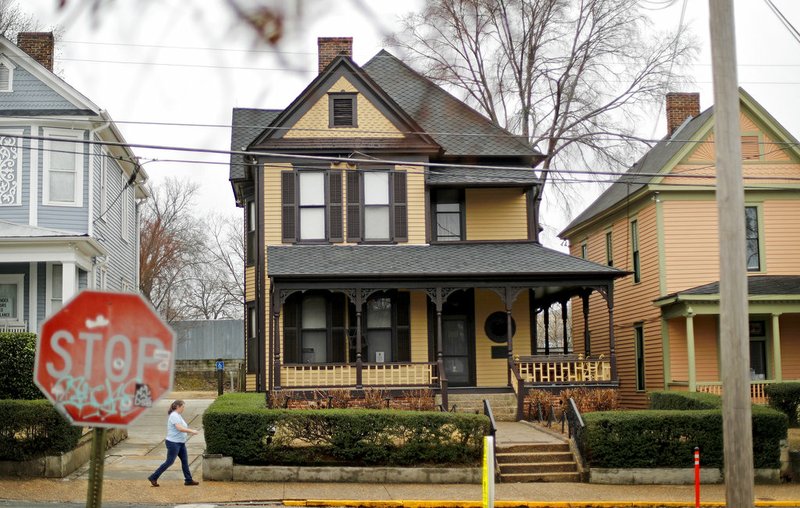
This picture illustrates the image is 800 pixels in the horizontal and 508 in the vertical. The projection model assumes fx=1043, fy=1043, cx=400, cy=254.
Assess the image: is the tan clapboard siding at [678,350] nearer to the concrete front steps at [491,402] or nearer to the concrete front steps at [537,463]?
the concrete front steps at [491,402]

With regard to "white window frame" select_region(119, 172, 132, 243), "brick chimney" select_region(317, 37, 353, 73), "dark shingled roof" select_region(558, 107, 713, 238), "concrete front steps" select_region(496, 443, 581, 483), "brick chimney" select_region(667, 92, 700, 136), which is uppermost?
"brick chimney" select_region(667, 92, 700, 136)

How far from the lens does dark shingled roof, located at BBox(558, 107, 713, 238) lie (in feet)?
99.1

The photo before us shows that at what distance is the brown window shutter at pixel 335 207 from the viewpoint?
Result: 27.8 metres

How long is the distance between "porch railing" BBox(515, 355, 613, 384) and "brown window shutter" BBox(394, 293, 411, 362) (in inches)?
124

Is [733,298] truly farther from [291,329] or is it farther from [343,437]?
[291,329]

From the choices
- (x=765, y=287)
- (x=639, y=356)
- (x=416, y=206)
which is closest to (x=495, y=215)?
(x=416, y=206)

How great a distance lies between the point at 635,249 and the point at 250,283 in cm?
1219

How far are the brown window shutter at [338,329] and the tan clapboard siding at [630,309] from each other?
31.4 ft

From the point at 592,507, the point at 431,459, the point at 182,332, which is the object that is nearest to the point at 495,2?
the point at 592,507

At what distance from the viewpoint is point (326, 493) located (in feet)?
58.8

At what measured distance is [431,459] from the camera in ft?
63.4

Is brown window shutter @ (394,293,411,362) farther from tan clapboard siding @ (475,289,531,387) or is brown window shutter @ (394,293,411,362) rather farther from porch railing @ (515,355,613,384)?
porch railing @ (515,355,613,384)

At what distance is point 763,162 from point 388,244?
1112 cm

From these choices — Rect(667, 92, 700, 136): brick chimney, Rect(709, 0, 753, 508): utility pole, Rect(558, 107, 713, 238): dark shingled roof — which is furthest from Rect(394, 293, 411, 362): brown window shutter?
Rect(709, 0, 753, 508): utility pole
